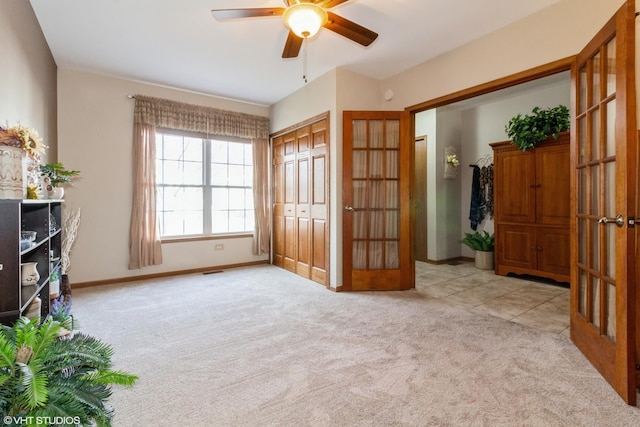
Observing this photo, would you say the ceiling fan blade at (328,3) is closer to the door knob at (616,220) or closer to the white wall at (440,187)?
the door knob at (616,220)

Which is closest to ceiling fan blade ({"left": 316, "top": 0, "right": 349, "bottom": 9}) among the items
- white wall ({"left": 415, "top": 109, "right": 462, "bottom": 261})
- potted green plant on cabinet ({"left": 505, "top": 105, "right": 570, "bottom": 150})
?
potted green plant on cabinet ({"left": 505, "top": 105, "right": 570, "bottom": 150})

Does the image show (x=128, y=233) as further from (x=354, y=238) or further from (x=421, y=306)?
(x=421, y=306)

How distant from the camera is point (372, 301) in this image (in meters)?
3.41

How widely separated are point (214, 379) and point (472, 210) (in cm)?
519

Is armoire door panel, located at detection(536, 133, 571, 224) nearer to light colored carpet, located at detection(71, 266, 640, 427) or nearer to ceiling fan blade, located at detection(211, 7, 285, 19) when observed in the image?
light colored carpet, located at detection(71, 266, 640, 427)

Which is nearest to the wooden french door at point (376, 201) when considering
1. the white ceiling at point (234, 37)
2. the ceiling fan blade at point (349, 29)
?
the white ceiling at point (234, 37)

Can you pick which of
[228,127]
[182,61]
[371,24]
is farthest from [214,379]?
[228,127]

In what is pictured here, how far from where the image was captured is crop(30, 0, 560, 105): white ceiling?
8.71 ft

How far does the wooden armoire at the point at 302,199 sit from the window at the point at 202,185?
55cm

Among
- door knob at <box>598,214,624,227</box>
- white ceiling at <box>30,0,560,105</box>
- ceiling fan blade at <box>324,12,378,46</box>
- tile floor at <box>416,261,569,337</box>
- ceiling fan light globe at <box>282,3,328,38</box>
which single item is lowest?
tile floor at <box>416,261,569,337</box>

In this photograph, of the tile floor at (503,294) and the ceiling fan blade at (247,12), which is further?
the tile floor at (503,294)

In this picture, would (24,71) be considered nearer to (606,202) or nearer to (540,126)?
(606,202)

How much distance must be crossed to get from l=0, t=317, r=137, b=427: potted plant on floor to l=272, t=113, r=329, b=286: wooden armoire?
290 cm

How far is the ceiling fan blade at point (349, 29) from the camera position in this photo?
222 cm
